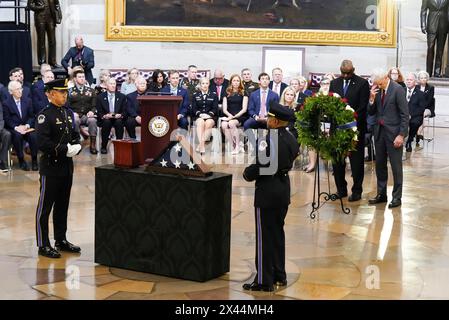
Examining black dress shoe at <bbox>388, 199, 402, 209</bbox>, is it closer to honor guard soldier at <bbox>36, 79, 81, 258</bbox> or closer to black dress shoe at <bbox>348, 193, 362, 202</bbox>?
black dress shoe at <bbox>348, 193, 362, 202</bbox>

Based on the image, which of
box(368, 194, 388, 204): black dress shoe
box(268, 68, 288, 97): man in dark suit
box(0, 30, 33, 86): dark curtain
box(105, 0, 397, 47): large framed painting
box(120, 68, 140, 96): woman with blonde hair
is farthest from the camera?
box(105, 0, 397, 47): large framed painting

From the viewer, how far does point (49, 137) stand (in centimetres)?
847

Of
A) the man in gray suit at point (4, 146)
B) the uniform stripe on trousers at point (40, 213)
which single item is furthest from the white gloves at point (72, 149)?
the man in gray suit at point (4, 146)

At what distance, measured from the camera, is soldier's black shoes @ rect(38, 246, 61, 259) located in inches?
335

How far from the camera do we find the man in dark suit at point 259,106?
15.4 meters

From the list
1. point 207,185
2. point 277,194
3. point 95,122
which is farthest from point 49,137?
point 95,122

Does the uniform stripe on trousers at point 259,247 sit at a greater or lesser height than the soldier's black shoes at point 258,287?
greater

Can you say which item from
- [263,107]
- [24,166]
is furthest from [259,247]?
[263,107]

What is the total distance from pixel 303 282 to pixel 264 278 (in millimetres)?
526

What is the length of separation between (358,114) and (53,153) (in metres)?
4.97

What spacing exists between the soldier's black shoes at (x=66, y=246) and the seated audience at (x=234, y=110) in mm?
7243

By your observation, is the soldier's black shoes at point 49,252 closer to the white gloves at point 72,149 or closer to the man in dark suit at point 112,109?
the white gloves at point 72,149

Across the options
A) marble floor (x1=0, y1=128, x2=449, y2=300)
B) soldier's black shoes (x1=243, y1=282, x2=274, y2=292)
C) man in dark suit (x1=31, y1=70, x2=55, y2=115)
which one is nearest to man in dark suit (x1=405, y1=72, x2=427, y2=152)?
marble floor (x1=0, y1=128, x2=449, y2=300)

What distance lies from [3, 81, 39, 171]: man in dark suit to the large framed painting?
7.35 metres
